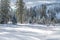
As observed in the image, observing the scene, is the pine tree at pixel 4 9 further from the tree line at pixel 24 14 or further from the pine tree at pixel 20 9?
the pine tree at pixel 20 9

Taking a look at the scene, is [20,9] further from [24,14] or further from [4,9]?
[4,9]

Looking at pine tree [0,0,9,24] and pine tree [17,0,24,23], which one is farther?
pine tree [17,0,24,23]

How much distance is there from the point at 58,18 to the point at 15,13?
81.5 inches

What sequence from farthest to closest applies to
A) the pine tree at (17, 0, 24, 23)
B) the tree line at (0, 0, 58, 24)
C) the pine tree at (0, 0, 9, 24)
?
the pine tree at (17, 0, 24, 23), the pine tree at (0, 0, 9, 24), the tree line at (0, 0, 58, 24)

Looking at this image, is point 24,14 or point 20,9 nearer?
point 24,14

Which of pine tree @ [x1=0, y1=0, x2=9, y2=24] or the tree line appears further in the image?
pine tree @ [x1=0, y1=0, x2=9, y2=24]

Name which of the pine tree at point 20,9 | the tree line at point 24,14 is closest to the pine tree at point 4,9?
the tree line at point 24,14

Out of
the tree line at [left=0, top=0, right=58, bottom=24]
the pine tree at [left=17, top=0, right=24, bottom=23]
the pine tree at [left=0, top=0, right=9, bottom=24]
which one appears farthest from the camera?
the pine tree at [left=17, top=0, right=24, bottom=23]

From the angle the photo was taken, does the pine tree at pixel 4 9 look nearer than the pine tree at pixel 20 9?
Yes

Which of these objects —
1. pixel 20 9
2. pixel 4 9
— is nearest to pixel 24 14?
pixel 20 9

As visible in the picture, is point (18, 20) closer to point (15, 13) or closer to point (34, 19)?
point (15, 13)

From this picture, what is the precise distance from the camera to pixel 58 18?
807 centimetres

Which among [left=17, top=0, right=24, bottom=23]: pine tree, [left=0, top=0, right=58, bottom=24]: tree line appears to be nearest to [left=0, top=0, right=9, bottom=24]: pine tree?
[left=0, top=0, right=58, bottom=24]: tree line

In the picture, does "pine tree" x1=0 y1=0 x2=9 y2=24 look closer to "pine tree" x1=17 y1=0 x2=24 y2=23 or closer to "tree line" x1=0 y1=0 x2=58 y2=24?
"tree line" x1=0 y1=0 x2=58 y2=24
